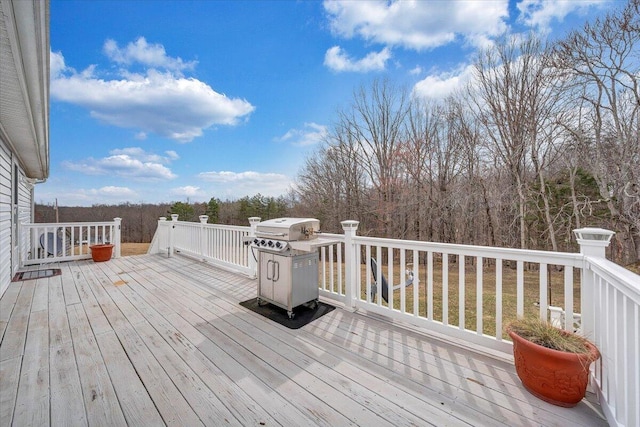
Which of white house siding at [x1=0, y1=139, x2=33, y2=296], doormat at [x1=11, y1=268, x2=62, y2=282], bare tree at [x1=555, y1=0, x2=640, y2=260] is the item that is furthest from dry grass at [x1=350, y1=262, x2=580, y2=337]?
doormat at [x1=11, y1=268, x2=62, y2=282]

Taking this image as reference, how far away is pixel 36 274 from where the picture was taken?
491 cm

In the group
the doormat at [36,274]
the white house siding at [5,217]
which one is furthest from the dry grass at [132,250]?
the white house siding at [5,217]

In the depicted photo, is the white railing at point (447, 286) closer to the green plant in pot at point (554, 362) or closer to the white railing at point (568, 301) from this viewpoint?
the white railing at point (568, 301)

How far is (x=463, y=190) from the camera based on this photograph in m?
9.73

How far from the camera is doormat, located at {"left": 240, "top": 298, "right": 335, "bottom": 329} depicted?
284 centimetres

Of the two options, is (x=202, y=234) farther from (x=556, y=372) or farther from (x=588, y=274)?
(x=588, y=274)

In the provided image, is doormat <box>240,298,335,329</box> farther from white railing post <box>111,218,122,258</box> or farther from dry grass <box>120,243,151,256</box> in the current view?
dry grass <box>120,243,151,256</box>

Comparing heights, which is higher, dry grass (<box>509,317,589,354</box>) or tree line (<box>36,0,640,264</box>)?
tree line (<box>36,0,640,264</box>)

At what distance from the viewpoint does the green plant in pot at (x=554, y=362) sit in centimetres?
152

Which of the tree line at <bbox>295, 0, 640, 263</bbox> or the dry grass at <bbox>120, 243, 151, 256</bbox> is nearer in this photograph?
the tree line at <bbox>295, 0, 640, 263</bbox>

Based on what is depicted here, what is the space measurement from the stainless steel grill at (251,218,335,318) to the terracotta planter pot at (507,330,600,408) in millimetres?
1872

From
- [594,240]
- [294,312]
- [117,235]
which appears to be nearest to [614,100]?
[594,240]

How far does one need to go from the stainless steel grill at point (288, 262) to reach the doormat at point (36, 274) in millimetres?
4520

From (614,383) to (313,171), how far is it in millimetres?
12795
